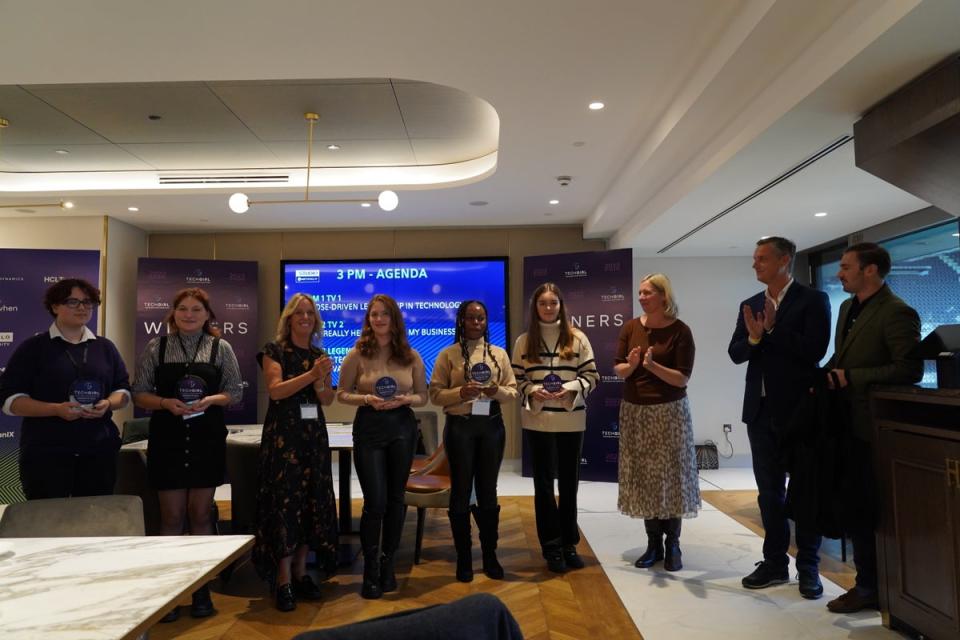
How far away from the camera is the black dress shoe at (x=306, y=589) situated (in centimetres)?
306

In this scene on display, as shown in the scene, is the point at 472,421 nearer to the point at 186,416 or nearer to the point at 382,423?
the point at 382,423

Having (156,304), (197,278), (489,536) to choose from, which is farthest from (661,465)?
(156,304)

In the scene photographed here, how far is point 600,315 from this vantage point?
6.38m

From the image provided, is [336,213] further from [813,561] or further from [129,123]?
[813,561]

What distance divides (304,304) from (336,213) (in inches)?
137

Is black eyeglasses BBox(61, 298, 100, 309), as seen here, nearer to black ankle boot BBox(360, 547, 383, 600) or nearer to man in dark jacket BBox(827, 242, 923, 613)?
black ankle boot BBox(360, 547, 383, 600)

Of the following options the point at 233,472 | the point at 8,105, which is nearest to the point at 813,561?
the point at 233,472

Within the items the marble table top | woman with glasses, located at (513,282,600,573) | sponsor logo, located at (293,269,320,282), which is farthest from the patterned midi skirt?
sponsor logo, located at (293,269,320,282)

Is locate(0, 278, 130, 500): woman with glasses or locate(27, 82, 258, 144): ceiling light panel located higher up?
locate(27, 82, 258, 144): ceiling light panel

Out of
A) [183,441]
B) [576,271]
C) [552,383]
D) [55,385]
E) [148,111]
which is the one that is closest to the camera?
[55,385]

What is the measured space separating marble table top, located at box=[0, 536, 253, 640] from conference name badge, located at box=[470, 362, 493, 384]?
1.74 m

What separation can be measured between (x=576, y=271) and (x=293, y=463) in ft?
13.8

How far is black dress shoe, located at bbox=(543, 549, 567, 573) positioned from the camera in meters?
3.41

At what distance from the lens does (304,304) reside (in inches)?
118
